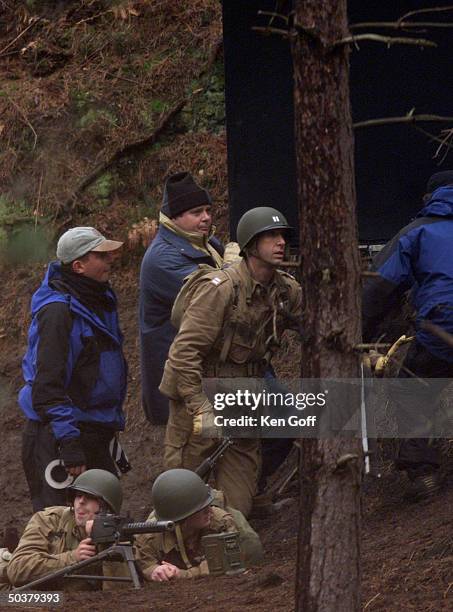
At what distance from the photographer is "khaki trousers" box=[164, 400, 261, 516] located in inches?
291

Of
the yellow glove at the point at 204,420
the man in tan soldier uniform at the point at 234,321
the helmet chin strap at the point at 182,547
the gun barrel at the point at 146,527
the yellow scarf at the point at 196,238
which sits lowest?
the helmet chin strap at the point at 182,547

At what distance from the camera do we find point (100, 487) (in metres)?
6.64

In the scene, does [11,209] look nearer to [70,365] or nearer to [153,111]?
[153,111]

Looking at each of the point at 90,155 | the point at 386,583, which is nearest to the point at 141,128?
the point at 90,155

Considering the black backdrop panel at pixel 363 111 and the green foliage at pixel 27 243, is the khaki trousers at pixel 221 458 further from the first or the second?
the green foliage at pixel 27 243

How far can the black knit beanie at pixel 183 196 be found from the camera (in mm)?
7762

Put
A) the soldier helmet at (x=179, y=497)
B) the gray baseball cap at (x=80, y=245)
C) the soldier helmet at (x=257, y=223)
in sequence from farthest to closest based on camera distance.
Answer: the gray baseball cap at (x=80, y=245) < the soldier helmet at (x=257, y=223) < the soldier helmet at (x=179, y=497)

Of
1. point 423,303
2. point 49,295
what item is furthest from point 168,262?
point 423,303

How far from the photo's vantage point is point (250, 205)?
10469mm

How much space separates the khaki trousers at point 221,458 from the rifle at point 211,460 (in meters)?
0.04

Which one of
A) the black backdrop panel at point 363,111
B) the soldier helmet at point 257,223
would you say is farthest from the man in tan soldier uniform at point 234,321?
the black backdrop panel at point 363,111

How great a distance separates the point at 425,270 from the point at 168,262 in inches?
63.7

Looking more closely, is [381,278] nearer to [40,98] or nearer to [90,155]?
[90,155]

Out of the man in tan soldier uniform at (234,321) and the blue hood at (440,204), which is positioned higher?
the blue hood at (440,204)
